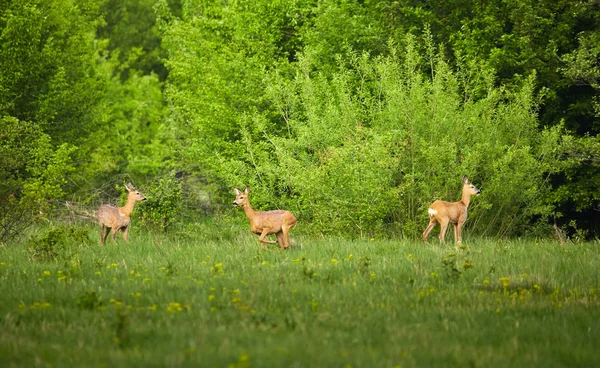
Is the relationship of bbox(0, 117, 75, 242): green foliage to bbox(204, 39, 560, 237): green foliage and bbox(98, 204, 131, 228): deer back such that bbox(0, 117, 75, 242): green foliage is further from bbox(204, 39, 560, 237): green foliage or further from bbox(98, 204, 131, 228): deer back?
bbox(204, 39, 560, 237): green foliage

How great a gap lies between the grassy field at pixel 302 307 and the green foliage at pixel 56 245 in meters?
0.10

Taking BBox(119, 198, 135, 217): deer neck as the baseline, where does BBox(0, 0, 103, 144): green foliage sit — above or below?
above

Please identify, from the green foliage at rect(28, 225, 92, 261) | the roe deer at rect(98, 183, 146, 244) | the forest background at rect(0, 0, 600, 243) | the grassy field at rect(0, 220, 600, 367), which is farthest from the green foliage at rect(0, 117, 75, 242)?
the grassy field at rect(0, 220, 600, 367)

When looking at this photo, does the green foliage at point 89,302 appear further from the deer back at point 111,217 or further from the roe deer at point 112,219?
the deer back at point 111,217

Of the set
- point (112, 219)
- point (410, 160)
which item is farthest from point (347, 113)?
point (112, 219)

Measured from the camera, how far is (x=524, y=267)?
12.7m

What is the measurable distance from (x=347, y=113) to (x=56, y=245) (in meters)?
7.44

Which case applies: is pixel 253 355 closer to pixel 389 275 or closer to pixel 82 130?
pixel 389 275

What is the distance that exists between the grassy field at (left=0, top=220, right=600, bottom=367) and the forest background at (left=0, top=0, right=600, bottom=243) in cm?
432

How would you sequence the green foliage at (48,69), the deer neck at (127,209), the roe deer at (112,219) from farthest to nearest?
1. the green foliage at (48,69)
2. the deer neck at (127,209)
3. the roe deer at (112,219)

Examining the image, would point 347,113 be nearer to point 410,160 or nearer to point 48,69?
point 410,160

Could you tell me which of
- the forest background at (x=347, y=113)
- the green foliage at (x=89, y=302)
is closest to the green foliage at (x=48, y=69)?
the forest background at (x=347, y=113)

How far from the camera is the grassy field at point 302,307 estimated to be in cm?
735

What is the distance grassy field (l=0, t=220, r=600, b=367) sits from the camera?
24.1 feet
